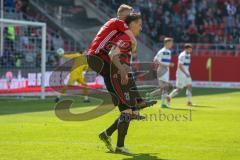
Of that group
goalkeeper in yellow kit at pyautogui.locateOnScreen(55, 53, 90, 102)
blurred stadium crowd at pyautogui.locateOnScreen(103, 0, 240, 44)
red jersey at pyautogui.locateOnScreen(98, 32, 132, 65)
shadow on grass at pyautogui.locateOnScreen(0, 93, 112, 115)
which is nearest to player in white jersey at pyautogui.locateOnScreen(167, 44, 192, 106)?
shadow on grass at pyautogui.locateOnScreen(0, 93, 112, 115)

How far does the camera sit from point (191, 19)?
44219 mm

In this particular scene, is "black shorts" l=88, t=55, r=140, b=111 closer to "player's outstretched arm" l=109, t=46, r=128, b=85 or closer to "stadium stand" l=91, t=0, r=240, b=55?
"player's outstretched arm" l=109, t=46, r=128, b=85

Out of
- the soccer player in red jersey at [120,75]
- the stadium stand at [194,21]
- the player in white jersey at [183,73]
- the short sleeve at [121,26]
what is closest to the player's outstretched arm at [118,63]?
the soccer player in red jersey at [120,75]

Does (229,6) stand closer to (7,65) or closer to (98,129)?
(7,65)

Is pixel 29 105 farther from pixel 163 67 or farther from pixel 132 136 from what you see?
pixel 132 136

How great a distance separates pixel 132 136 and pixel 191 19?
102 feet

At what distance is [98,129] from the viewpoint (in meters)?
15.0

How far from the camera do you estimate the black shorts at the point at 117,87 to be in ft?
37.4

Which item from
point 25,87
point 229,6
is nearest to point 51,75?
point 25,87

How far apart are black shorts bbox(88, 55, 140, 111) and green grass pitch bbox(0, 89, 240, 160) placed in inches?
33.3

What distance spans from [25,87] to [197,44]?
16662 millimetres

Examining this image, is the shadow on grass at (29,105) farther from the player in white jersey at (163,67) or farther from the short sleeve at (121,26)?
the short sleeve at (121,26)

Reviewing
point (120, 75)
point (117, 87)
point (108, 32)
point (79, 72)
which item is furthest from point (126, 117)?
point (79, 72)

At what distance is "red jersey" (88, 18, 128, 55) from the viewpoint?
11281mm
